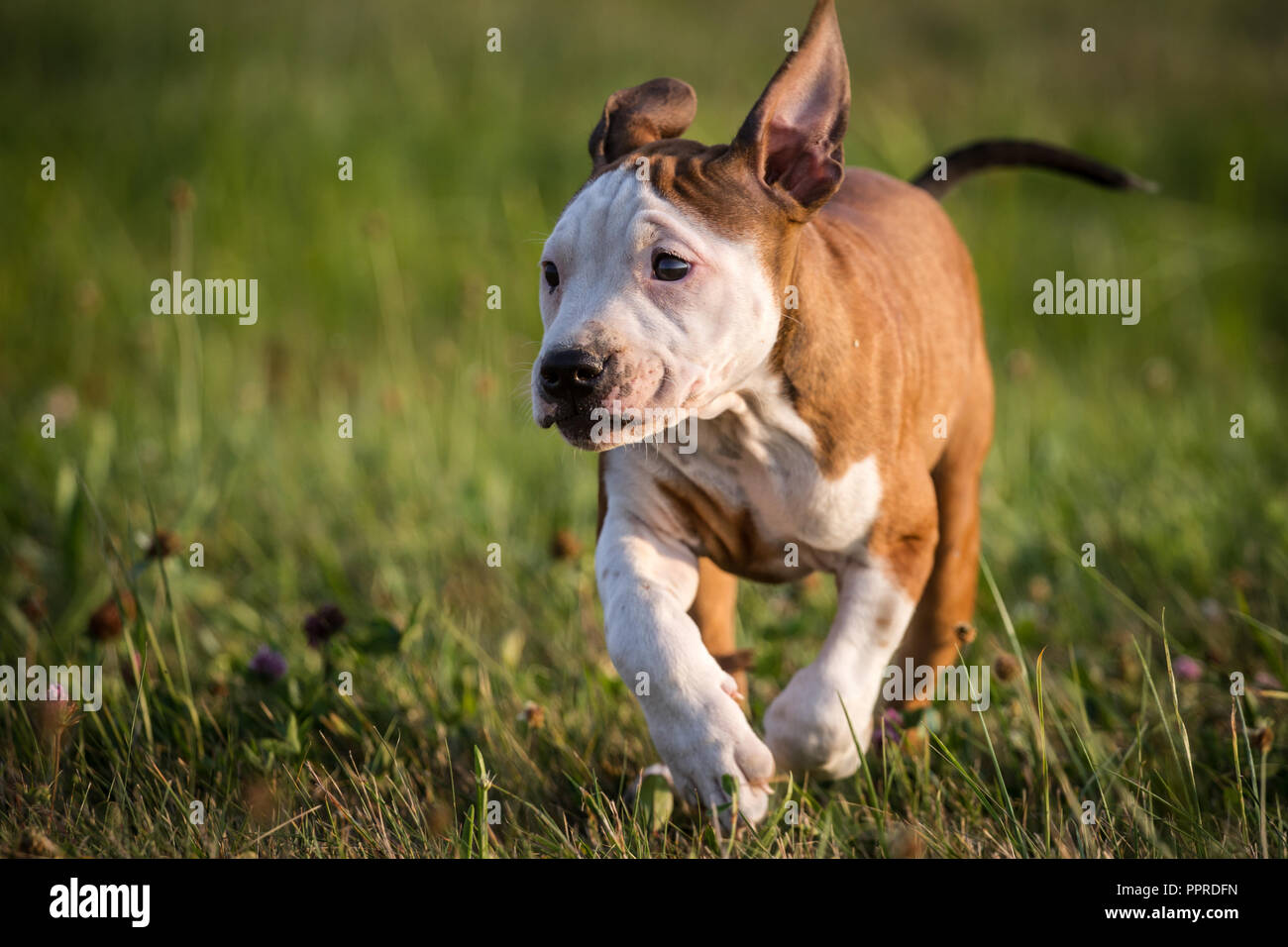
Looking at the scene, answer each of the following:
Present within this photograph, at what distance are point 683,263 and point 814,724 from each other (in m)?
1.06

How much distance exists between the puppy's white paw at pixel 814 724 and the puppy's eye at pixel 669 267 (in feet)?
3.07

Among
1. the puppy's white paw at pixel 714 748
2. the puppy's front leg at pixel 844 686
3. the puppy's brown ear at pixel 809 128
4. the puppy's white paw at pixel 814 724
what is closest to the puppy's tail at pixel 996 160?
the puppy's brown ear at pixel 809 128

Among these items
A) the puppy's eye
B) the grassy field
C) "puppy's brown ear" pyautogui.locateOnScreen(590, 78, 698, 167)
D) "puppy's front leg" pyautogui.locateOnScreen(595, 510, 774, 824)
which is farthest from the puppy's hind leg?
the puppy's eye

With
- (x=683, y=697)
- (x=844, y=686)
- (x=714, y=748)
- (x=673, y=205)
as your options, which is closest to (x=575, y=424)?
(x=673, y=205)

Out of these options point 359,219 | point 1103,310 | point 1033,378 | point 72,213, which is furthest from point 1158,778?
point 72,213

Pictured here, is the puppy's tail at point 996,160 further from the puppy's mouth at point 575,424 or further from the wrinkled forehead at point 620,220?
the puppy's mouth at point 575,424

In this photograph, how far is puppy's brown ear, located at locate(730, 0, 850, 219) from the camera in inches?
117

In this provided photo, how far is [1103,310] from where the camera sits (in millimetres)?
7742

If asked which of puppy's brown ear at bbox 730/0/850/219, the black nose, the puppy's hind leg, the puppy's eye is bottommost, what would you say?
the puppy's hind leg

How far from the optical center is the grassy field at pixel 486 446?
10.6 feet

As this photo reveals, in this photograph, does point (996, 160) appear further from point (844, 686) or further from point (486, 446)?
point (486, 446)

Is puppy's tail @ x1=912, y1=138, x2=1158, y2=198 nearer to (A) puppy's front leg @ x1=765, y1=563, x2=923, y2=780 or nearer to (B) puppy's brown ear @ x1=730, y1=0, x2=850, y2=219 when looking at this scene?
(B) puppy's brown ear @ x1=730, y1=0, x2=850, y2=219

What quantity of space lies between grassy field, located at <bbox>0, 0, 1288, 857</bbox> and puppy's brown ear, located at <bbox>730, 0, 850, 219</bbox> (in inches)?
28.7

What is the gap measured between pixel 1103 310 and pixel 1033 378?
86cm
